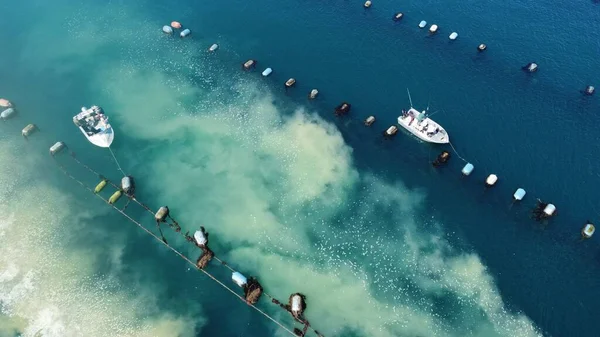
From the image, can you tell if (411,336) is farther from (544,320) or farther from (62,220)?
(62,220)

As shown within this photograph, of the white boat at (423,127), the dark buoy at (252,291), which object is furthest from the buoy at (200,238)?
the white boat at (423,127)

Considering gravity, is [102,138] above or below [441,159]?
below

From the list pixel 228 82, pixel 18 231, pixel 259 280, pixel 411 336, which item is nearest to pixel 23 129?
pixel 18 231

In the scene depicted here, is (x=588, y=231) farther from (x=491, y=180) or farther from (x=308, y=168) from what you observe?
(x=308, y=168)

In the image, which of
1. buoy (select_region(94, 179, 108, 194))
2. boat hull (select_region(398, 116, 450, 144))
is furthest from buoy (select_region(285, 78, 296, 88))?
buoy (select_region(94, 179, 108, 194))

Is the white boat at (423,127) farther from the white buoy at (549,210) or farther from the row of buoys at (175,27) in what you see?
the row of buoys at (175,27)

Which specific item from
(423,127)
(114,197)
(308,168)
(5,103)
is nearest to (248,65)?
(308,168)

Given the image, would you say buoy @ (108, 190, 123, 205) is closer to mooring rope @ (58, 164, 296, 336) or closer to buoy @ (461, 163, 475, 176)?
mooring rope @ (58, 164, 296, 336)
